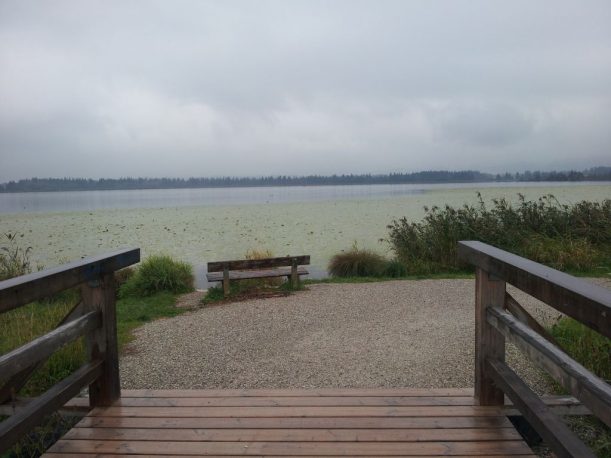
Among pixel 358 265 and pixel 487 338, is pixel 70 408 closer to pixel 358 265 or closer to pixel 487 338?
pixel 487 338

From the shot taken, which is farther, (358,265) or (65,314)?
(358,265)

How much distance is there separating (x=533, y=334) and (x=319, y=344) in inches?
142

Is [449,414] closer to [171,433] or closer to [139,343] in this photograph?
[171,433]

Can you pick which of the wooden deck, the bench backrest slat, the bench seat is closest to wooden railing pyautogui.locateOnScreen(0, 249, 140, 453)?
the wooden deck

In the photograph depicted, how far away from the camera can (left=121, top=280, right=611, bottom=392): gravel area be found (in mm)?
4500

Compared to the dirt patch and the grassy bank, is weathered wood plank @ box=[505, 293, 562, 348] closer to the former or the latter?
the grassy bank

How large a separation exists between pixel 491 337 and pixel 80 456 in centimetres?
223

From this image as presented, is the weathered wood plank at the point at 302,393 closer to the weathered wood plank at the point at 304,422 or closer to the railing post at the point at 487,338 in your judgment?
the railing post at the point at 487,338

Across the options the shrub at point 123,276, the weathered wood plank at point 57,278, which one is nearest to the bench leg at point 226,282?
the shrub at point 123,276

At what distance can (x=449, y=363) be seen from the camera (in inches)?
187

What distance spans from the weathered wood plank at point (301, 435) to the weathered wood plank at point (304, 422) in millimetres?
49

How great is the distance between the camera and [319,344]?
561 centimetres

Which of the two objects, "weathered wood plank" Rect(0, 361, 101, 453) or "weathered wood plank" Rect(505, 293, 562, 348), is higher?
"weathered wood plank" Rect(505, 293, 562, 348)

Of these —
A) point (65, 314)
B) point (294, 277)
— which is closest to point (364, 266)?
point (294, 277)
